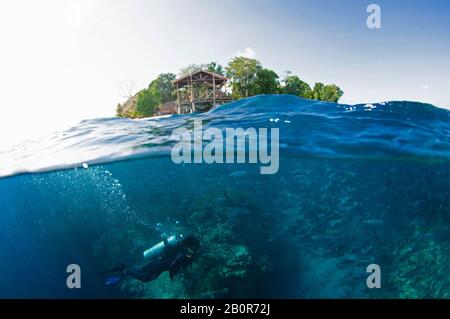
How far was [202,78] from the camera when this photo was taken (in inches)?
1276

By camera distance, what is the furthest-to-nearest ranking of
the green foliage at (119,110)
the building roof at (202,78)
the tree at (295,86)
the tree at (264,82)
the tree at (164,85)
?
the tree at (164,85)
the green foliage at (119,110)
the tree at (295,86)
the tree at (264,82)
the building roof at (202,78)

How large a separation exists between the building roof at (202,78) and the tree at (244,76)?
21.4 ft

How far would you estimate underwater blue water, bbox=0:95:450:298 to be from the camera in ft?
29.2

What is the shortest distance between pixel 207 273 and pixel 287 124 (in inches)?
262

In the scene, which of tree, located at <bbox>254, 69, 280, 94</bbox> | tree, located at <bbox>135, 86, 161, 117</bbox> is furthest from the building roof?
tree, located at <bbox>135, 86, 161, 117</bbox>

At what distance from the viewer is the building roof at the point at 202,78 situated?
31.7m

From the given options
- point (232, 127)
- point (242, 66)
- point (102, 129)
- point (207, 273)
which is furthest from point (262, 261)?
point (242, 66)

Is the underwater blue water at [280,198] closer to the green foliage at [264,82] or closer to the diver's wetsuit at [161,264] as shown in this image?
the diver's wetsuit at [161,264]

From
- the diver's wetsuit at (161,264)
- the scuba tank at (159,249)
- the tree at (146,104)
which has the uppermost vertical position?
the tree at (146,104)

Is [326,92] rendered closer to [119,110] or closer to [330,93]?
[330,93]

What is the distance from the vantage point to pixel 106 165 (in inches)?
433

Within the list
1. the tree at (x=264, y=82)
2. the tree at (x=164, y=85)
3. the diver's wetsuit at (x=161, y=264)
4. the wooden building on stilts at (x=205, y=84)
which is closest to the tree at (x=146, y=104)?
the wooden building on stilts at (x=205, y=84)

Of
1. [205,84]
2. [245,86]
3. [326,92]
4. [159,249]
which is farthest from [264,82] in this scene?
[159,249]

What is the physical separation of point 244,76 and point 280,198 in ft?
95.0
